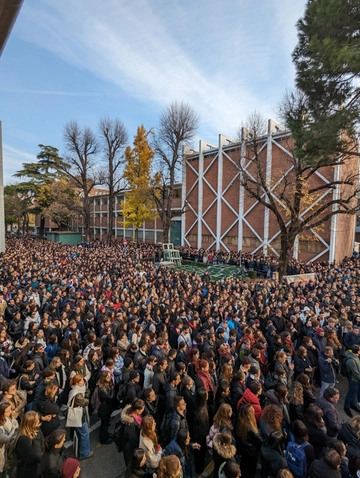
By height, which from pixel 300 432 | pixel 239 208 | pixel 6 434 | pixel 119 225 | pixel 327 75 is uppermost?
pixel 327 75

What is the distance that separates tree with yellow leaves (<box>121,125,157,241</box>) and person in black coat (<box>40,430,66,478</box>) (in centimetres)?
2640

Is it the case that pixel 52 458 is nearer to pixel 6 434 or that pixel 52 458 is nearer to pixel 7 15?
pixel 6 434

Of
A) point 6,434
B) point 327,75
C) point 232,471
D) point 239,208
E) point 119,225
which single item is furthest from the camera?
point 119,225

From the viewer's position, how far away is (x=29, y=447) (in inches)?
114

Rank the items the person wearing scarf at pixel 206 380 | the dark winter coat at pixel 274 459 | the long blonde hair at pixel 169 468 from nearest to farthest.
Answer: the long blonde hair at pixel 169 468, the dark winter coat at pixel 274 459, the person wearing scarf at pixel 206 380

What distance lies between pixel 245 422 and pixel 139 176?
27919 millimetres

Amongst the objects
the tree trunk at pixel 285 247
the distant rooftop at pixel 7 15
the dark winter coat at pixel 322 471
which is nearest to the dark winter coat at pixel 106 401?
the dark winter coat at pixel 322 471

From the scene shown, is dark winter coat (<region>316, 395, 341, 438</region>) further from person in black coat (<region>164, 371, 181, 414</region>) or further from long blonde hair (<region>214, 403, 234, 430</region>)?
person in black coat (<region>164, 371, 181, 414</region>)

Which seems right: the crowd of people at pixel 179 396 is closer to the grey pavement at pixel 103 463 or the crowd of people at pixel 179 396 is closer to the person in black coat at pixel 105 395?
the person in black coat at pixel 105 395

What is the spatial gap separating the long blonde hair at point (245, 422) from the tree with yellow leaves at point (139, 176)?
2611cm

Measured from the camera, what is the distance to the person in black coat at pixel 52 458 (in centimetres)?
273

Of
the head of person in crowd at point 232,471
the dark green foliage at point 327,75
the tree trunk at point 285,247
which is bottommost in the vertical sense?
the head of person in crowd at point 232,471

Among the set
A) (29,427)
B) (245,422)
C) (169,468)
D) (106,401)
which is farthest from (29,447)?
(245,422)

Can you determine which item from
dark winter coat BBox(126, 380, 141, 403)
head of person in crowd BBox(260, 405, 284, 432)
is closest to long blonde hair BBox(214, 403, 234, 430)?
head of person in crowd BBox(260, 405, 284, 432)
